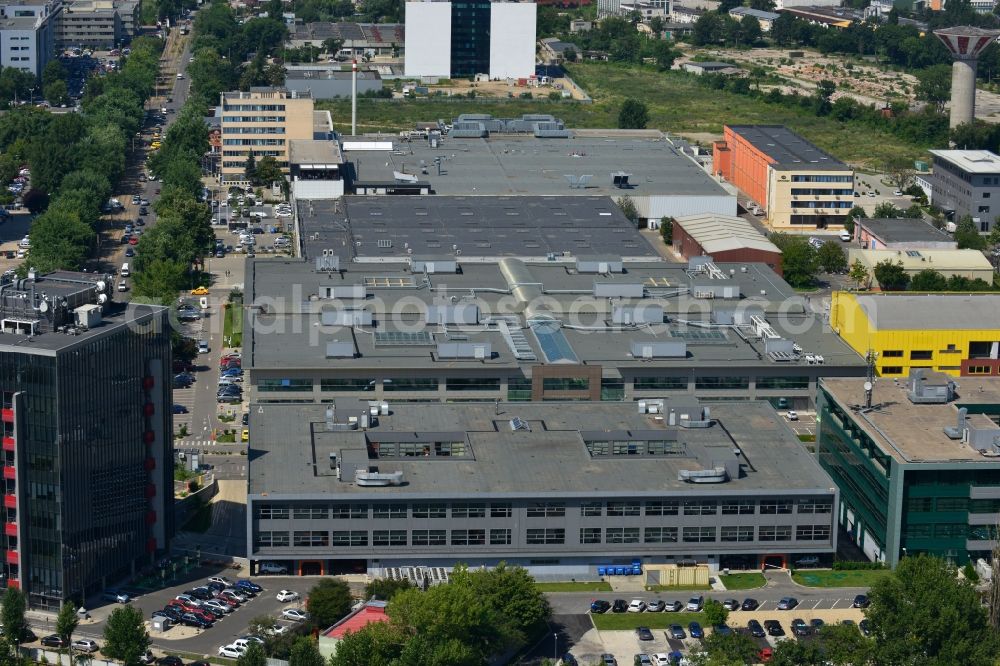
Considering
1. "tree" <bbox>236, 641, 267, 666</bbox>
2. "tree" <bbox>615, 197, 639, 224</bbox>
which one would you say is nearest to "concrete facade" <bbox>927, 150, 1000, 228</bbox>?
"tree" <bbox>615, 197, 639, 224</bbox>

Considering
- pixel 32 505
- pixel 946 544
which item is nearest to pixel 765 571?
pixel 946 544

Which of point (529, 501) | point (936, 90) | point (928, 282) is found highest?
point (936, 90)

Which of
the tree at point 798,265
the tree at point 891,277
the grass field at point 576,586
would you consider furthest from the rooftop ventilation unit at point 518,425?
the tree at point 891,277

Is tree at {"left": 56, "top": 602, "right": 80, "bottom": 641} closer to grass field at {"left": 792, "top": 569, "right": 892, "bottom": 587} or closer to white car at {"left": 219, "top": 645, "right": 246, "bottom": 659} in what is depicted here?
white car at {"left": 219, "top": 645, "right": 246, "bottom": 659}

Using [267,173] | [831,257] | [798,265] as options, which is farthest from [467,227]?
[267,173]

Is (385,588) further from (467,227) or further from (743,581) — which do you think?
(467,227)

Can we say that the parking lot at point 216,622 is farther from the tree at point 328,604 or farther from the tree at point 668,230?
the tree at point 668,230
